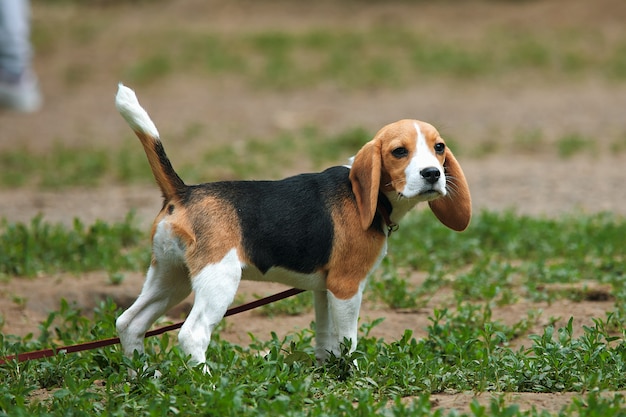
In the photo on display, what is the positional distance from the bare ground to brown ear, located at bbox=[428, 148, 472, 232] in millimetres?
634

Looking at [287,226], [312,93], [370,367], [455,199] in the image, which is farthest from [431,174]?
[312,93]

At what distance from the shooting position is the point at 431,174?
416 centimetres

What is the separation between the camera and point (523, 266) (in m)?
6.63

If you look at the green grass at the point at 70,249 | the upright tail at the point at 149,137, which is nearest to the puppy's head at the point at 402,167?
the upright tail at the point at 149,137

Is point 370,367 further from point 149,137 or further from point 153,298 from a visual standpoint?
point 149,137

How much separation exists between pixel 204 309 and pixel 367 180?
3.03 ft

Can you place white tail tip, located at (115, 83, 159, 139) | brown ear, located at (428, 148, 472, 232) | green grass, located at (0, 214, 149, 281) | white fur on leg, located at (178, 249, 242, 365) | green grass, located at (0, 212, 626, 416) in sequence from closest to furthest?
green grass, located at (0, 212, 626, 416)
white fur on leg, located at (178, 249, 242, 365)
white tail tip, located at (115, 83, 159, 139)
brown ear, located at (428, 148, 472, 232)
green grass, located at (0, 214, 149, 281)

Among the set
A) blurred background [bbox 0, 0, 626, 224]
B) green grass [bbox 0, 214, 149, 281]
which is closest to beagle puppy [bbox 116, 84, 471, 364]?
green grass [bbox 0, 214, 149, 281]

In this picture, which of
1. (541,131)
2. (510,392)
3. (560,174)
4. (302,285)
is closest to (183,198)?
(302,285)

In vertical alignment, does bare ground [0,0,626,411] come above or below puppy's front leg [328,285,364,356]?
above

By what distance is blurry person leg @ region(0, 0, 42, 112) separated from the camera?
43.8 feet

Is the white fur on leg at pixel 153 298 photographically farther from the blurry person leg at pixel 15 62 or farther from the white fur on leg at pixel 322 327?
the blurry person leg at pixel 15 62

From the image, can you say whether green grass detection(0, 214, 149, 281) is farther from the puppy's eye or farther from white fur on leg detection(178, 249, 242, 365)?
the puppy's eye

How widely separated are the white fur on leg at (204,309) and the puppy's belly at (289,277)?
19 centimetres
